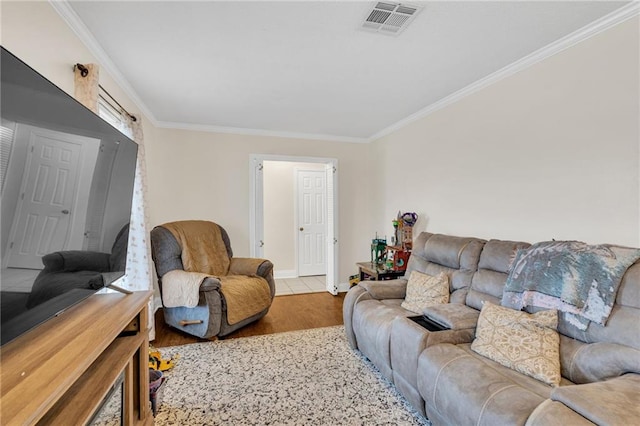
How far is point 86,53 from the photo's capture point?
203 centimetres

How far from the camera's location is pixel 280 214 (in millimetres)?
5852

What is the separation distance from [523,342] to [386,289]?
1.24m

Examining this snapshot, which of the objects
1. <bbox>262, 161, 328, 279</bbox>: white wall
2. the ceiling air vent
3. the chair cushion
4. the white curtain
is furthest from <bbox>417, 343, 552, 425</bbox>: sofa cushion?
<bbox>262, 161, 328, 279</bbox>: white wall

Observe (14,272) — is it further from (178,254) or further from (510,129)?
(510,129)

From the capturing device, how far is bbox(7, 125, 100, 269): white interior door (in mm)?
872

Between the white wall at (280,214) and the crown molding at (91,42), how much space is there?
2938 millimetres

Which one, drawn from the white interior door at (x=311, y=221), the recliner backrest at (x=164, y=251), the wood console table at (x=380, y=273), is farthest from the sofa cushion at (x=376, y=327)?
the white interior door at (x=311, y=221)

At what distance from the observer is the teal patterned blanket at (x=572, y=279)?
4.98 feet

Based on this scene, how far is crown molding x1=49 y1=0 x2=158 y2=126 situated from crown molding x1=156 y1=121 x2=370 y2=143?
906 millimetres

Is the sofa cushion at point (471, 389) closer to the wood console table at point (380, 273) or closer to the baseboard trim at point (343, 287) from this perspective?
the wood console table at point (380, 273)

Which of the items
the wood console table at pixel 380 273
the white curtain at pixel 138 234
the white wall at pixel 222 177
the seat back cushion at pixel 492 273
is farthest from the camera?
the white wall at pixel 222 177

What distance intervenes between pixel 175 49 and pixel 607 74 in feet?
9.36

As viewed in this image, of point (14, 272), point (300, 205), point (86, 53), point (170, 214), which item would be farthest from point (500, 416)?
point (300, 205)

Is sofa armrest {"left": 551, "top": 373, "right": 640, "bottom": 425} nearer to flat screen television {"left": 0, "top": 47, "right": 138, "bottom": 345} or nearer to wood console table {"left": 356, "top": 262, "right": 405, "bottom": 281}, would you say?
flat screen television {"left": 0, "top": 47, "right": 138, "bottom": 345}
